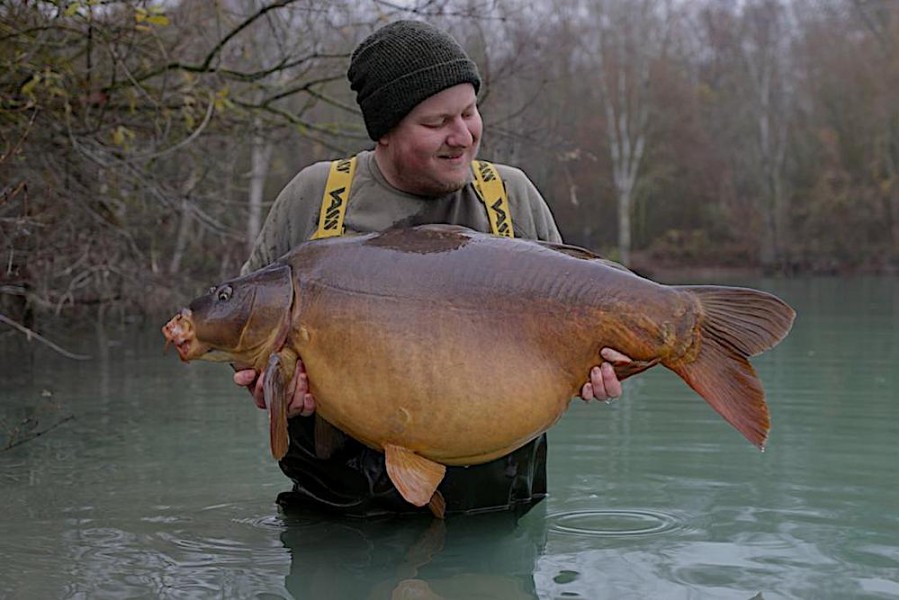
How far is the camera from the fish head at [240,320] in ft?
12.4

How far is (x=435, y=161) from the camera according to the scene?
4.20 m

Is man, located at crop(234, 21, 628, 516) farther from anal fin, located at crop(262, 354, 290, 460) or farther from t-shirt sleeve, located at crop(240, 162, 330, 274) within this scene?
anal fin, located at crop(262, 354, 290, 460)

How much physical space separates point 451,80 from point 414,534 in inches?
66.0

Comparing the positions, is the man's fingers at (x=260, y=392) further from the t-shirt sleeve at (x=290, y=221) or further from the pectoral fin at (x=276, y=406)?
the t-shirt sleeve at (x=290, y=221)

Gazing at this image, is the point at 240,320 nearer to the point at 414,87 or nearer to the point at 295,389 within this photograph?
the point at 295,389

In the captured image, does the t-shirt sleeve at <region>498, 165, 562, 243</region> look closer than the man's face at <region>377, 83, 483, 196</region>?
No

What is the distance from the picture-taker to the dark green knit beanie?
4.12 meters

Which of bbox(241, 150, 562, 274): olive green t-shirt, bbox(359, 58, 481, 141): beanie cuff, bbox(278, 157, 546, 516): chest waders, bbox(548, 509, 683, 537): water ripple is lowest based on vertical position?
bbox(548, 509, 683, 537): water ripple

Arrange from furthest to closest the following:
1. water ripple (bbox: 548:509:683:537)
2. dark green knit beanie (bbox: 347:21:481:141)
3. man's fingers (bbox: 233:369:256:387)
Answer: water ripple (bbox: 548:509:683:537) → dark green knit beanie (bbox: 347:21:481:141) → man's fingers (bbox: 233:369:256:387)

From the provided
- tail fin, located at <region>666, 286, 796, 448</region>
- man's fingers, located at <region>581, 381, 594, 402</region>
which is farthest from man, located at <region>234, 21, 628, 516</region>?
tail fin, located at <region>666, 286, 796, 448</region>

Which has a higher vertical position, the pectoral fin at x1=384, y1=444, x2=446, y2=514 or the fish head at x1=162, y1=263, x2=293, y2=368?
the fish head at x1=162, y1=263, x2=293, y2=368

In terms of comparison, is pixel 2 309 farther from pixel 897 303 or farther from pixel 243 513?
pixel 897 303

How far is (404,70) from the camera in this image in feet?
13.5

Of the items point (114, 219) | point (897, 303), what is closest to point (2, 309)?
point (114, 219)
